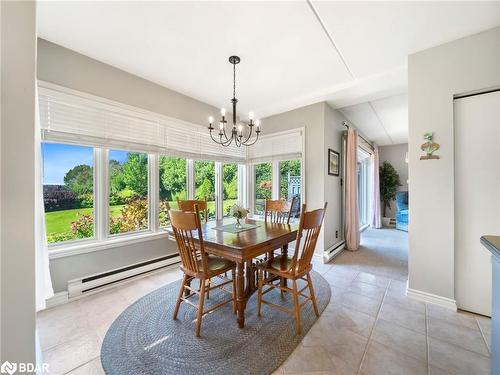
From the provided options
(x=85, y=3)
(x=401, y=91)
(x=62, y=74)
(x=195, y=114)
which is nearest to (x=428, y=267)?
(x=401, y=91)

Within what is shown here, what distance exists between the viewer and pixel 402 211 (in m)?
5.85

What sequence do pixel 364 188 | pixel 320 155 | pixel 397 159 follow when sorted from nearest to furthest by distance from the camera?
pixel 320 155 < pixel 364 188 < pixel 397 159

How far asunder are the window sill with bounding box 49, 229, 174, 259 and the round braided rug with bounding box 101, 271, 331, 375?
816mm

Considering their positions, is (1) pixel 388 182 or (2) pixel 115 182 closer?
(2) pixel 115 182

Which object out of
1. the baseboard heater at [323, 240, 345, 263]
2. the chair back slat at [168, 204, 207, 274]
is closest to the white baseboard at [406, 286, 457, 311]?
the baseboard heater at [323, 240, 345, 263]

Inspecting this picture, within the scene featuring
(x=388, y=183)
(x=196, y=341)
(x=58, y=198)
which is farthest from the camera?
(x=388, y=183)

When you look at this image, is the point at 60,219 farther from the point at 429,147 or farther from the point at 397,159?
the point at 397,159

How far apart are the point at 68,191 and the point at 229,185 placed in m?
2.45

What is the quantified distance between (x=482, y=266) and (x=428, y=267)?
40cm

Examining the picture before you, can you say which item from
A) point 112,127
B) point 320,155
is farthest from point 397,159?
point 112,127

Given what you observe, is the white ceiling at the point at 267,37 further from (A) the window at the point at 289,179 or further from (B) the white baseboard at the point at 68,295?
(B) the white baseboard at the point at 68,295

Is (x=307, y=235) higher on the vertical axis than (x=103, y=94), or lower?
lower

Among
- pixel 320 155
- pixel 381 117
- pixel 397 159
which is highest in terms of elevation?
pixel 381 117

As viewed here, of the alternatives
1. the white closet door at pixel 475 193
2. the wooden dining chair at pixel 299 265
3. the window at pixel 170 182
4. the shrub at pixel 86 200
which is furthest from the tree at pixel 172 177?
the white closet door at pixel 475 193
